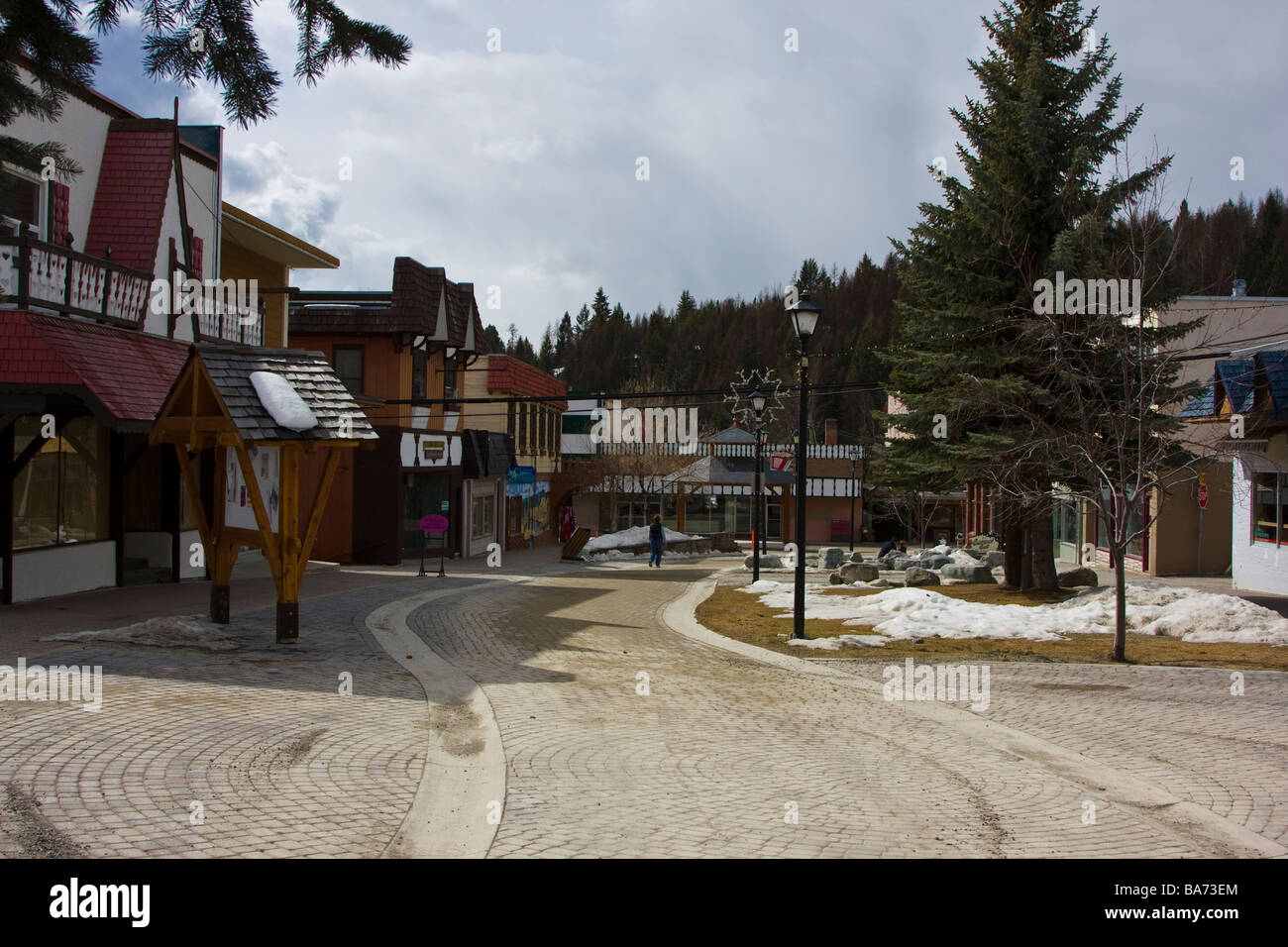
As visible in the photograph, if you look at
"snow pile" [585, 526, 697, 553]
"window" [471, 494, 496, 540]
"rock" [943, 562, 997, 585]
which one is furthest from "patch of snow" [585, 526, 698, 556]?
"rock" [943, 562, 997, 585]

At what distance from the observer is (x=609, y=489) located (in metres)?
51.8

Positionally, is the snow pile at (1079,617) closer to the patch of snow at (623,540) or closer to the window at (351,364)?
the window at (351,364)

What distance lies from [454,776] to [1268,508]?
2143 cm

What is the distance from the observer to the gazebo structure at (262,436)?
11.4 m

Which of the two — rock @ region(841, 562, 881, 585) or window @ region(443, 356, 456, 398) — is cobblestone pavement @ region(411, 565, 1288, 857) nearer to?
rock @ region(841, 562, 881, 585)

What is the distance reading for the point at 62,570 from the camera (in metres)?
15.9

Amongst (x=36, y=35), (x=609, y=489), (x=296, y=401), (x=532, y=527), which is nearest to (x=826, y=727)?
(x=296, y=401)

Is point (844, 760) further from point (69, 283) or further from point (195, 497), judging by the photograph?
point (69, 283)

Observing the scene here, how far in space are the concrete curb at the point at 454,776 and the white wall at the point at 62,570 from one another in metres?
7.02

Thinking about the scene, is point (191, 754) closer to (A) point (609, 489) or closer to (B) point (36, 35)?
(B) point (36, 35)

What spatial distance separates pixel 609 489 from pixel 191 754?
45.1 m

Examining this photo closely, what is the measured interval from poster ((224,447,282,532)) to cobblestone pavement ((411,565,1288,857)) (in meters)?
2.65

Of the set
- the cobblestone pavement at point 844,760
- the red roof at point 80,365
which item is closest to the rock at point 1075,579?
the cobblestone pavement at point 844,760

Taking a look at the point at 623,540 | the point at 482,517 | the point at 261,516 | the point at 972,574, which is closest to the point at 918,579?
the point at 972,574
